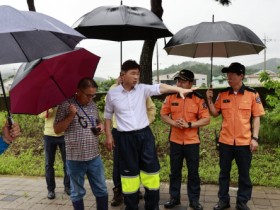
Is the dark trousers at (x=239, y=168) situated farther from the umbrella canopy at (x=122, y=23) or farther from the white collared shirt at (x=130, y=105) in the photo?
the umbrella canopy at (x=122, y=23)

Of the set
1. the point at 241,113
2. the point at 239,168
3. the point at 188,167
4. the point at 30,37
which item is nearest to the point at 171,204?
the point at 188,167

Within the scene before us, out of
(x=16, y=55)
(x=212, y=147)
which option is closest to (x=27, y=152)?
(x=212, y=147)

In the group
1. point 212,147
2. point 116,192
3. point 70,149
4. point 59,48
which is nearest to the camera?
point 59,48

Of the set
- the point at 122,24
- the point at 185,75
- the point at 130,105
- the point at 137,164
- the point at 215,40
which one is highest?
the point at 122,24

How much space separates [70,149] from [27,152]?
13.4 feet

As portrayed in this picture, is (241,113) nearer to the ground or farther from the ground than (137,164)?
farther from the ground

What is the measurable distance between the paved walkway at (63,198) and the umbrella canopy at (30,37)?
2.18 m

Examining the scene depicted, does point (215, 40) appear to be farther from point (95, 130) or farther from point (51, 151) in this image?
point (51, 151)

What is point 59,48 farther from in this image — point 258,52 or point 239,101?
point 258,52

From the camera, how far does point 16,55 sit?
2.74m

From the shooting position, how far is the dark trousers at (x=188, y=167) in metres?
3.94

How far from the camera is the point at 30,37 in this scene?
2881 mm

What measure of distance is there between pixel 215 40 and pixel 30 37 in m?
1.89

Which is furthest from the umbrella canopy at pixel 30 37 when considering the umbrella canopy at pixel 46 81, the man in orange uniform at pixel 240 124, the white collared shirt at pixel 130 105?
the man in orange uniform at pixel 240 124
